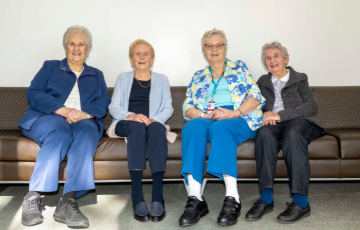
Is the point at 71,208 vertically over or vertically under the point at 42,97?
under

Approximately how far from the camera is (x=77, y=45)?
7.69 ft

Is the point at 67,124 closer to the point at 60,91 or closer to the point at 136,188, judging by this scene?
the point at 60,91

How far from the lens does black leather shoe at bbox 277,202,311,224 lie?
5.54 feet

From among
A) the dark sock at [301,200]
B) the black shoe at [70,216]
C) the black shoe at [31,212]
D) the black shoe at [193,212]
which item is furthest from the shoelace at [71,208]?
the dark sock at [301,200]

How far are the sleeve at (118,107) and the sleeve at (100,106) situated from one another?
0.18 feet

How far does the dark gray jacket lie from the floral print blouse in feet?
0.44

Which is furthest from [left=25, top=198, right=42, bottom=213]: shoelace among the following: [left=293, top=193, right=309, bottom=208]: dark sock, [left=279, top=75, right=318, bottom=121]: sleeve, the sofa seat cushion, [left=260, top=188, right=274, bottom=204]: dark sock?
the sofa seat cushion

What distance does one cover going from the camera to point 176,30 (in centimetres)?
303

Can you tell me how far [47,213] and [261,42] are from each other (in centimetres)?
251

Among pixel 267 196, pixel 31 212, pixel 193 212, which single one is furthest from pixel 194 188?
pixel 31 212

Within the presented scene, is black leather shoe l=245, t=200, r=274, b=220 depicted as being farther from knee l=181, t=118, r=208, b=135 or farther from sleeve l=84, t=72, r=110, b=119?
sleeve l=84, t=72, r=110, b=119

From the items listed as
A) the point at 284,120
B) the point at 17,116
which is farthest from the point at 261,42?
the point at 17,116

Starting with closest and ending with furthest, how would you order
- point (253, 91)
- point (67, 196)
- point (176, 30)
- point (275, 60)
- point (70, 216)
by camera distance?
point (70, 216) → point (67, 196) → point (253, 91) → point (275, 60) → point (176, 30)

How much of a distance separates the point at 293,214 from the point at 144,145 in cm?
99
